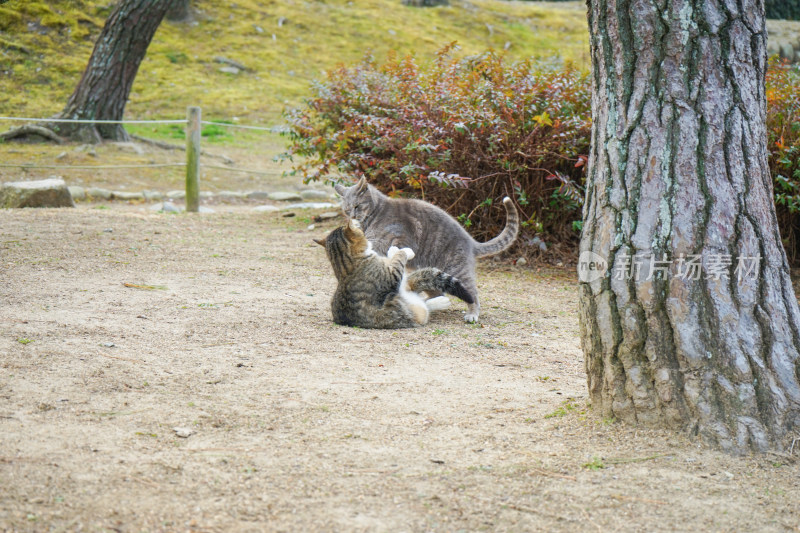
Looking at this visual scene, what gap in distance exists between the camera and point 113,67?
11.8 m

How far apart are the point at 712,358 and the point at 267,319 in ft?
9.75

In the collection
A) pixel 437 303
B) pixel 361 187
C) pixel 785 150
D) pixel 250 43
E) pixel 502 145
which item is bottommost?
pixel 437 303

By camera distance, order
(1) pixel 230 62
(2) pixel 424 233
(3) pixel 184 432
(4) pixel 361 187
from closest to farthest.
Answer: (3) pixel 184 432 < (2) pixel 424 233 < (4) pixel 361 187 < (1) pixel 230 62

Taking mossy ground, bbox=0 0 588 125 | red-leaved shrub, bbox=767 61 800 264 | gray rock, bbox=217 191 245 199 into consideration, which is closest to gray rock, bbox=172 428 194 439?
red-leaved shrub, bbox=767 61 800 264

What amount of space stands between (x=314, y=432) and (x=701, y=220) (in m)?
1.72

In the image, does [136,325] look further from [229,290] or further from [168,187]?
[168,187]

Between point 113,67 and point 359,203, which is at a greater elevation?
point 113,67

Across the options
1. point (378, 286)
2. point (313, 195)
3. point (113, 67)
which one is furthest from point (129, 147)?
point (378, 286)

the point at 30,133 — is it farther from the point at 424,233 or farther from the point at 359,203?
the point at 424,233

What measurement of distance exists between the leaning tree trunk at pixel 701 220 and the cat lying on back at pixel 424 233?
2620mm

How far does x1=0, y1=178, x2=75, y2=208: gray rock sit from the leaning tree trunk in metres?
7.81

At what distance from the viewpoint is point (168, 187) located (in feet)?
37.9

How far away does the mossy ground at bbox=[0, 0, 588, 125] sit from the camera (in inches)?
640

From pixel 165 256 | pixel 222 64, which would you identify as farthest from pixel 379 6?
pixel 165 256
